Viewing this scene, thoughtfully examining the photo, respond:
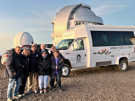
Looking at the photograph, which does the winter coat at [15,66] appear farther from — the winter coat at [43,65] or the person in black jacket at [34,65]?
the winter coat at [43,65]

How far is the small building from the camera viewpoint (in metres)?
43.8

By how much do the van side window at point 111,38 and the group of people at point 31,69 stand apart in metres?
4.28

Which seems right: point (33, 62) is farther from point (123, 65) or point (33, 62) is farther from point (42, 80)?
point (123, 65)

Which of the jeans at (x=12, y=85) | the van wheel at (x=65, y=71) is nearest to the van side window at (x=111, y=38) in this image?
the van wheel at (x=65, y=71)

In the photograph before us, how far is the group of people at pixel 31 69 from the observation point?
175 inches

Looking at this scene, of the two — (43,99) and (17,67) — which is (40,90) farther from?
(17,67)

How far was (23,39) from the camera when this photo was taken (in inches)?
1324

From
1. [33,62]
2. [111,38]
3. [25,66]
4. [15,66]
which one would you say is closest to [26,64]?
[25,66]

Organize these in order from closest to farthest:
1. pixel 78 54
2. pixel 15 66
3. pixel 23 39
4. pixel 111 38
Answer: pixel 15 66 → pixel 78 54 → pixel 111 38 → pixel 23 39

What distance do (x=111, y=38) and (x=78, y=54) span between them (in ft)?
9.54

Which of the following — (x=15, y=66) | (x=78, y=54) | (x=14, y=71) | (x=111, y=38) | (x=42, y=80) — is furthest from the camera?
(x=111, y=38)

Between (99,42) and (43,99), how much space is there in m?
5.74

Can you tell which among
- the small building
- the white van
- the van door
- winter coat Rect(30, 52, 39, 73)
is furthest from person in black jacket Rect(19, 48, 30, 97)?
the small building

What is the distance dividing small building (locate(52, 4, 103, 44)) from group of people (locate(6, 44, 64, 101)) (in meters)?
37.2
